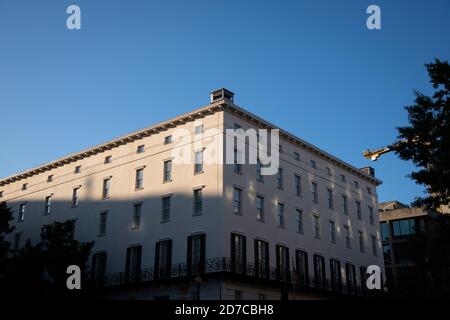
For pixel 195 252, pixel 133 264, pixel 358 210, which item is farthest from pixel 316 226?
pixel 133 264

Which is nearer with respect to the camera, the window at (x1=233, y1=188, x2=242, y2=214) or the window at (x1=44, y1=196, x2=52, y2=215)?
the window at (x1=233, y1=188, x2=242, y2=214)

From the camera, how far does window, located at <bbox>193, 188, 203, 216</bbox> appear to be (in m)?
39.1

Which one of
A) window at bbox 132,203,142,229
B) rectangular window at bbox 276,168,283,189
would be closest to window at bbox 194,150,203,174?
window at bbox 132,203,142,229

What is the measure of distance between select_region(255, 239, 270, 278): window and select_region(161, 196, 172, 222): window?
283 inches

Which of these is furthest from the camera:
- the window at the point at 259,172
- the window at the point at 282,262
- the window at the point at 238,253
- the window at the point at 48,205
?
the window at the point at 48,205

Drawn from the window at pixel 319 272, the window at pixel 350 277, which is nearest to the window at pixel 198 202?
the window at pixel 319 272

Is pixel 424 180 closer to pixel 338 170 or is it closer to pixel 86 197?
pixel 338 170

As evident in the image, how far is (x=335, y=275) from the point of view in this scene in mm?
47656

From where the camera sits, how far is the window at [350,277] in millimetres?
48841

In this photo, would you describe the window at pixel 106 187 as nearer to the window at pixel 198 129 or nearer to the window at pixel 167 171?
the window at pixel 167 171

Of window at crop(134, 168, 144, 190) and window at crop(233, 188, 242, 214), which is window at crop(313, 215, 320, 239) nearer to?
window at crop(233, 188, 242, 214)

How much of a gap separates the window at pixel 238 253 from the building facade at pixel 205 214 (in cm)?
7
